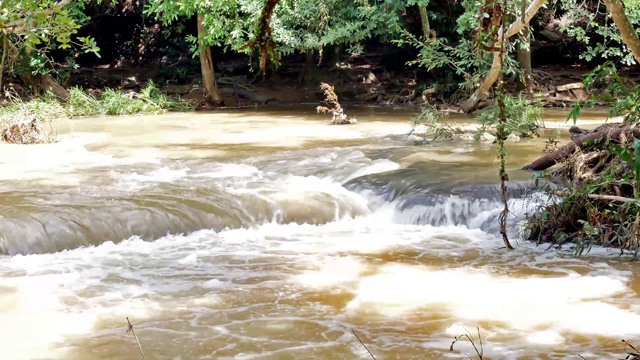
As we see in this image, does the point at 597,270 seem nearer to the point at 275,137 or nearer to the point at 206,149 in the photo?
the point at 206,149

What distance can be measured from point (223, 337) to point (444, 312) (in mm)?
1705

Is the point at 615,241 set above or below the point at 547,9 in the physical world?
below

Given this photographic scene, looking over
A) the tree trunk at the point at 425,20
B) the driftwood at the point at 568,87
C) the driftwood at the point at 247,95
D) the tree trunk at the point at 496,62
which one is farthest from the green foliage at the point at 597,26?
the driftwood at the point at 247,95

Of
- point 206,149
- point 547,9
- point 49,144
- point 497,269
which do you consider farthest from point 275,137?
point 547,9

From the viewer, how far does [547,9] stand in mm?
22906

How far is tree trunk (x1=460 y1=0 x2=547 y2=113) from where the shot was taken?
20.1ft

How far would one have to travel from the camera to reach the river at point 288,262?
5.73 metres

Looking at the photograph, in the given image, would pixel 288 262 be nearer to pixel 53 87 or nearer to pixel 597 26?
pixel 597 26

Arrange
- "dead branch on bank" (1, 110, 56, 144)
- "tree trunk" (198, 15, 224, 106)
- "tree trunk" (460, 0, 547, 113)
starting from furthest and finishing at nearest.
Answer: "tree trunk" (198, 15, 224, 106)
"dead branch on bank" (1, 110, 56, 144)
"tree trunk" (460, 0, 547, 113)

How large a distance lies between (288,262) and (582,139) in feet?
12.3

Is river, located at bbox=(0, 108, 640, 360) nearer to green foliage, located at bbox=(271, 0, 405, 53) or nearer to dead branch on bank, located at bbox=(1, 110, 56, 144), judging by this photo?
dead branch on bank, located at bbox=(1, 110, 56, 144)

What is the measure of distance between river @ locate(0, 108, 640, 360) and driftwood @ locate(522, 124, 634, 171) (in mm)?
520

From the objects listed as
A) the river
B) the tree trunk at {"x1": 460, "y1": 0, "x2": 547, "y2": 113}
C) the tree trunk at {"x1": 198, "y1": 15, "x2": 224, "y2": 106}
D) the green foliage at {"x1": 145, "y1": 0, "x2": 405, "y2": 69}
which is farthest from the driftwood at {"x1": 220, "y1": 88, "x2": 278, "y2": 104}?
the river

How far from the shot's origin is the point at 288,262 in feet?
26.0
